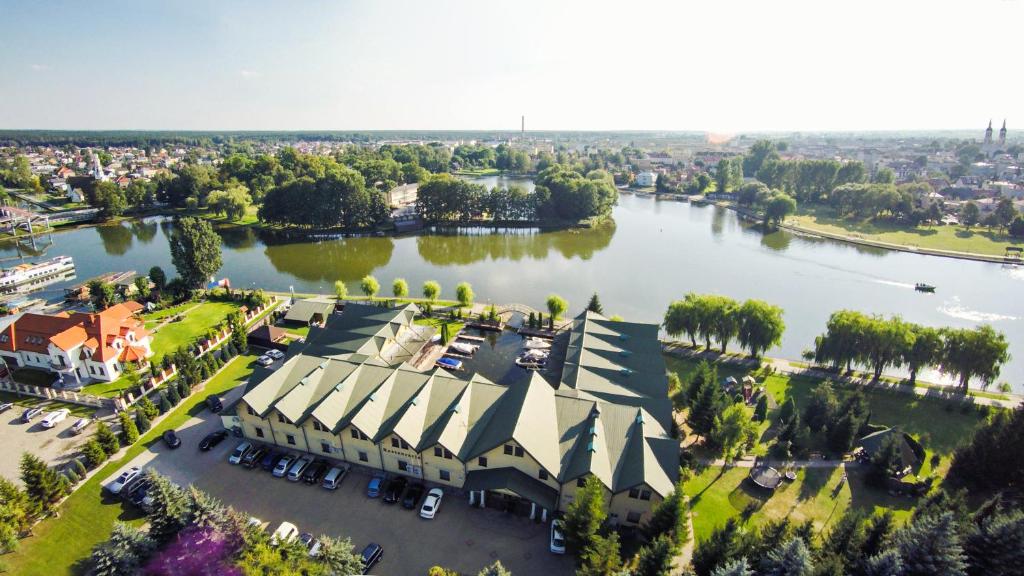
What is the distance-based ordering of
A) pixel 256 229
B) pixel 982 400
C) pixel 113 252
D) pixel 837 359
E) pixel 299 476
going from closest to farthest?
pixel 299 476, pixel 982 400, pixel 837 359, pixel 113 252, pixel 256 229

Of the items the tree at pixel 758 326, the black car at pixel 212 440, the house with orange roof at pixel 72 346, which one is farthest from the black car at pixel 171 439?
the tree at pixel 758 326

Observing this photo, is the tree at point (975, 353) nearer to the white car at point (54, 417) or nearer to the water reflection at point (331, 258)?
the water reflection at point (331, 258)

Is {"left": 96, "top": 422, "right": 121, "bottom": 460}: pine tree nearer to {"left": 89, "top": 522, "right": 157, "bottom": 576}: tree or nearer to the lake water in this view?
{"left": 89, "top": 522, "right": 157, "bottom": 576}: tree

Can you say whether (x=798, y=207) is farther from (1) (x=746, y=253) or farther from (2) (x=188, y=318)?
(2) (x=188, y=318)

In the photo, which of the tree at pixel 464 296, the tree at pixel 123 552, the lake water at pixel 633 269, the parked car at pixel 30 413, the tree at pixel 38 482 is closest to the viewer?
the tree at pixel 123 552

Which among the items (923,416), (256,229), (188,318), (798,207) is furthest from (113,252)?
(798,207)
